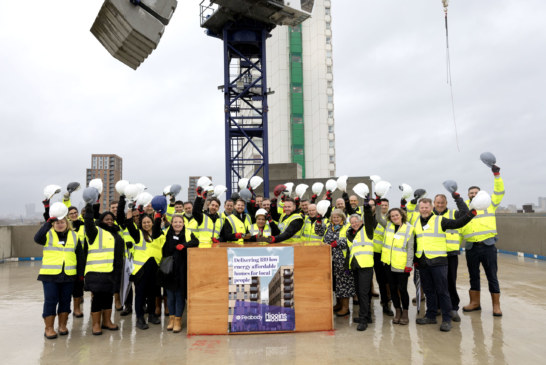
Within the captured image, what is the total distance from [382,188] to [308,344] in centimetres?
254

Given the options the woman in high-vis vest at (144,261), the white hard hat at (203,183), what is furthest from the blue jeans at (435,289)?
the woman in high-vis vest at (144,261)

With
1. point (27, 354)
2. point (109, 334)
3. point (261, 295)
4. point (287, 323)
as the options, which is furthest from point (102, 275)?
point (287, 323)

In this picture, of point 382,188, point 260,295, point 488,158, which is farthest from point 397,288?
point 488,158

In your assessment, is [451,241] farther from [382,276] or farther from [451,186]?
[382,276]

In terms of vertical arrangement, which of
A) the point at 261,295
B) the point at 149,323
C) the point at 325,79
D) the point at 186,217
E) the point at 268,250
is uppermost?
the point at 325,79

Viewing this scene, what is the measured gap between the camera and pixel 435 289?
583cm

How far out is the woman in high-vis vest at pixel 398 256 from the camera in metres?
5.73

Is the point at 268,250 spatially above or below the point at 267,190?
below

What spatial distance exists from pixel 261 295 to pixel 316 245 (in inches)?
42.9

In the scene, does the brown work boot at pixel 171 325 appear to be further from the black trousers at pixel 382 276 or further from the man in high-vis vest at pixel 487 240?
the man in high-vis vest at pixel 487 240

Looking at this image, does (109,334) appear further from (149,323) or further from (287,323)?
(287,323)

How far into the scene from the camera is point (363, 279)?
5.76m

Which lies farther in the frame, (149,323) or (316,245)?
(149,323)

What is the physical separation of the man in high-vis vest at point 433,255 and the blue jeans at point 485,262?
103 centimetres
